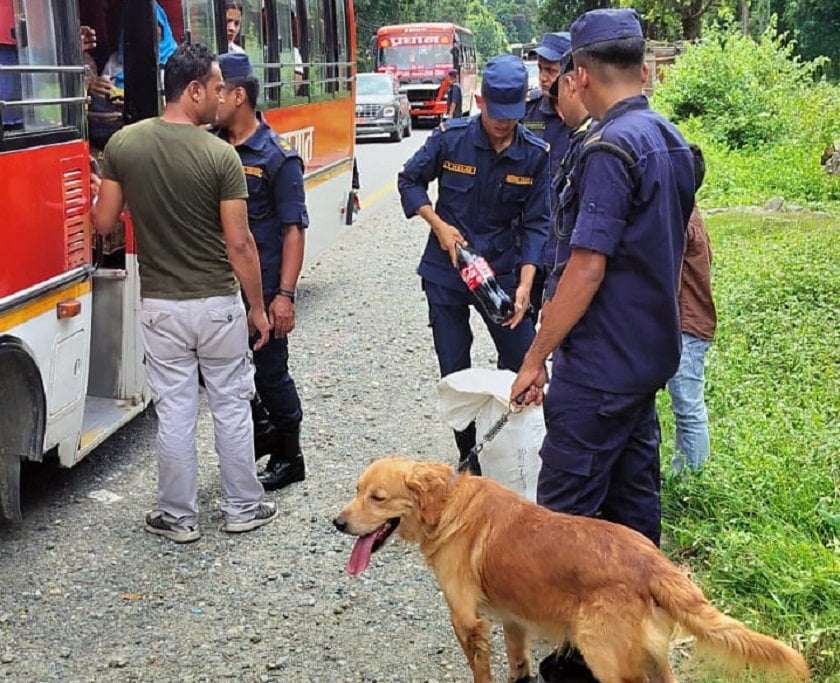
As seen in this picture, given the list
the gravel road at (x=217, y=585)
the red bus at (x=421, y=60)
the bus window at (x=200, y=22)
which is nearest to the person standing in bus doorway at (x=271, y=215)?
the gravel road at (x=217, y=585)

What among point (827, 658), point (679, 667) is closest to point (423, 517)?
point (679, 667)

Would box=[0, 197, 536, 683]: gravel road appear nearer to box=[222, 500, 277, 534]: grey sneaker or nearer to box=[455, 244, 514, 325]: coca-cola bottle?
box=[222, 500, 277, 534]: grey sneaker

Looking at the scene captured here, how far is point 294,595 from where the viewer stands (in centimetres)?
434

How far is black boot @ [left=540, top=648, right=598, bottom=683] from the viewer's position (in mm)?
3422

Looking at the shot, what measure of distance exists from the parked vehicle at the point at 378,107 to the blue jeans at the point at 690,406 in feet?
69.4

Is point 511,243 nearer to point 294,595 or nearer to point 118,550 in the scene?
point 294,595

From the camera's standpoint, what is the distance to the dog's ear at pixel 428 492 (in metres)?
3.37

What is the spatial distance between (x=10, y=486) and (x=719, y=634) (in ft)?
9.85

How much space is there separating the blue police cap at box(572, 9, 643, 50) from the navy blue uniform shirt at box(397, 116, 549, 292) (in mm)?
1673

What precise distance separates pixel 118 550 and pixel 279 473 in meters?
0.98

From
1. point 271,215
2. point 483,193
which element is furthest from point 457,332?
point 271,215

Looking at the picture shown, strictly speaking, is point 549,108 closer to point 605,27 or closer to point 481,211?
point 481,211

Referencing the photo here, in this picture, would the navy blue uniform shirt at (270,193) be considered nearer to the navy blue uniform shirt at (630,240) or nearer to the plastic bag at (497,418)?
the plastic bag at (497,418)

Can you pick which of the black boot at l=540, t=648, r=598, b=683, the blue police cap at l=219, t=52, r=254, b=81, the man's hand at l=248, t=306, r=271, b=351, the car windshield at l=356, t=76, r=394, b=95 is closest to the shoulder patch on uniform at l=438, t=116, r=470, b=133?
the blue police cap at l=219, t=52, r=254, b=81
